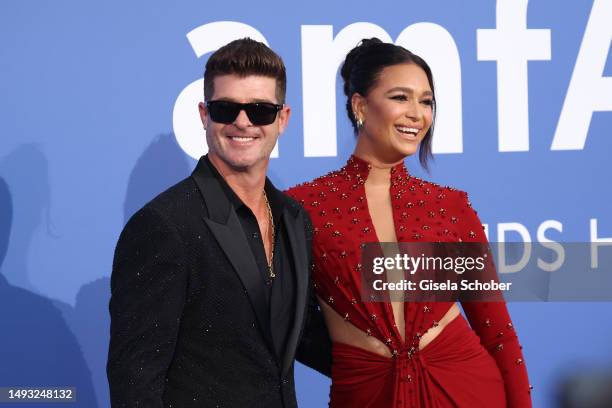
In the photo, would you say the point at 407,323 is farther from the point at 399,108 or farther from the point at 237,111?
the point at 237,111

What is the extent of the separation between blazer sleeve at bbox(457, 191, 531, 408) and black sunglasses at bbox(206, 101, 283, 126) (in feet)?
2.63

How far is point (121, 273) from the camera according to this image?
169cm

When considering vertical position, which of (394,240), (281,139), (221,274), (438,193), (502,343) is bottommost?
(502,343)

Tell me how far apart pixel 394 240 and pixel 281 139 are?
917mm

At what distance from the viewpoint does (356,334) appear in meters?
2.29

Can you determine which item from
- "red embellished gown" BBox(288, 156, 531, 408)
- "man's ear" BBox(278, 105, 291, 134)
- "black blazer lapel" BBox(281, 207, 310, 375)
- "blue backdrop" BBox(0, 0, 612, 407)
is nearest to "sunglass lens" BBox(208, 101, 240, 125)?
"man's ear" BBox(278, 105, 291, 134)

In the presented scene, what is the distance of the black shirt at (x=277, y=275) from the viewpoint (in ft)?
5.93

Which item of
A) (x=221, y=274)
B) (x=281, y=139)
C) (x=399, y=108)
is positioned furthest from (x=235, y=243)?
(x=281, y=139)

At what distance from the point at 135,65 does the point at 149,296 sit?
1585 mm

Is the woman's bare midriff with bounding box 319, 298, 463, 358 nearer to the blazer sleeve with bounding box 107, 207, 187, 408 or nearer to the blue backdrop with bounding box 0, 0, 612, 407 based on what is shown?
the blazer sleeve with bounding box 107, 207, 187, 408

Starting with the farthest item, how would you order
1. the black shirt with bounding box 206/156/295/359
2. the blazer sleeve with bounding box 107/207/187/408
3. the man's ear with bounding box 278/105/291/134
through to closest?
1. the man's ear with bounding box 278/105/291/134
2. the black shirt with bounding box 206/156/295/359
3. the blazer sleeve with bounding box 107/207/187/408

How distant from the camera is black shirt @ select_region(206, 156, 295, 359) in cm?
181

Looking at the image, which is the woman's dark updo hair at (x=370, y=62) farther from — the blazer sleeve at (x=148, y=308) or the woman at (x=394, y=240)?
the blazer sleeve at (x=148, y=308)

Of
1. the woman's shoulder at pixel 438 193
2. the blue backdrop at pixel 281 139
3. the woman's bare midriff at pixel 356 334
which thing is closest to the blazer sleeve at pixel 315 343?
the woman's bare midriff at pixel 356 334
